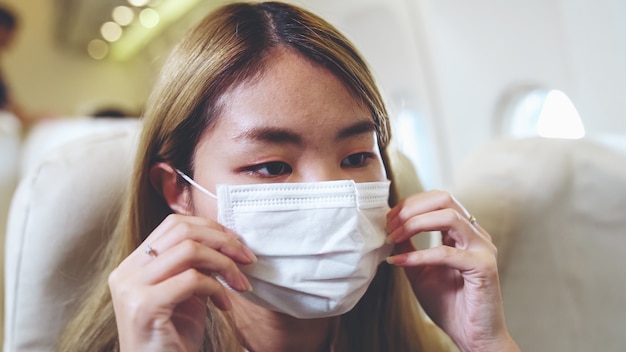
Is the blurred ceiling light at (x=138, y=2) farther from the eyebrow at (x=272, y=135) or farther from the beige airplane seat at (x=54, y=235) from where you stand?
the eyebrow at (x=272, y=135)

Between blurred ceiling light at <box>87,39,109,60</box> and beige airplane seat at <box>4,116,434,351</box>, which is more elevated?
blurred ceiling light at <box>87,39,109,60</box>

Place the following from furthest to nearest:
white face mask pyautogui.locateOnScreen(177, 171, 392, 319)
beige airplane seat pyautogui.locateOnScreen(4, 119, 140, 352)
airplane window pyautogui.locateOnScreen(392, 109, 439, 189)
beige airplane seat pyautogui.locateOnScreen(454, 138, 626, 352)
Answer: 1. airplane window pyautogui.locateOnScreen(392, 109, 439, 189)
2. beige airplane seat pyautogui.locateOnScreen(454, 138, 626, 352)
3. beige airplane seat pyautogui.locateOnScreen(4, 119, 140, 352)
4. white face mask pyautogui.locateOnScreen(177, 171, 392, 319)

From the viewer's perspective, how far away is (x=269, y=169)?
0.84 meters

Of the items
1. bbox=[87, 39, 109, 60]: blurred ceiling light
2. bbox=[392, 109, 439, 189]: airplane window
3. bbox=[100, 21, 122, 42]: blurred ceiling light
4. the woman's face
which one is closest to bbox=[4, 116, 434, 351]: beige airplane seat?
the woman's face

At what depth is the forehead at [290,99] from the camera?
830 millimetres

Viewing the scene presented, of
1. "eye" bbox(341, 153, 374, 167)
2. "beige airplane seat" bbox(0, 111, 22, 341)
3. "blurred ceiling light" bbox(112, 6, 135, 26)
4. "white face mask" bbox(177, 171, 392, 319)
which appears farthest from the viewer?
"blurred ceiling light" bbox(112, 6, 135, 26)

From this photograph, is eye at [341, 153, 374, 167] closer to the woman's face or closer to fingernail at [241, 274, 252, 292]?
the woman's face

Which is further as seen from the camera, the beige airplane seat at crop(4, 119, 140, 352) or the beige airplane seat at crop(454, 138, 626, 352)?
the beige airplane seat at crop(454, 138, 626, 352)

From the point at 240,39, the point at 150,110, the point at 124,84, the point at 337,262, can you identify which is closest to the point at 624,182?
the point at 337,262

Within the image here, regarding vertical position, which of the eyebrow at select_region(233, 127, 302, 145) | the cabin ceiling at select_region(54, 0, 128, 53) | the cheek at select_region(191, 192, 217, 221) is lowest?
the cheek at select_region(191, 192, 217, 221)

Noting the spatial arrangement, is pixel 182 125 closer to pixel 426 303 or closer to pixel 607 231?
pixel 426 303

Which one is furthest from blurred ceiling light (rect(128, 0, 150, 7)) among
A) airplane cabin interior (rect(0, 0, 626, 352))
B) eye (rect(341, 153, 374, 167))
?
eye (rect(341, 153, 374, 167))

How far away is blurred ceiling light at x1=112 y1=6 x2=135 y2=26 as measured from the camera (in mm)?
5109

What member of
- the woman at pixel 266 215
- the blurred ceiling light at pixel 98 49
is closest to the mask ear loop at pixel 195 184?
the woman at pixel 266 215
